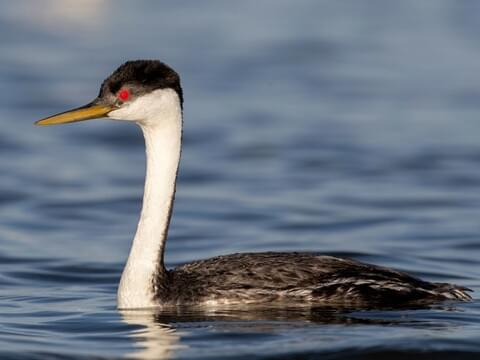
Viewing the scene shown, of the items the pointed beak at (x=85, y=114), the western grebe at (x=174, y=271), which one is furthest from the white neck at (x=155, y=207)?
the pointed beak at (x=85, y=114)

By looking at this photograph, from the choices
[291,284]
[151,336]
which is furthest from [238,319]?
[151,336]

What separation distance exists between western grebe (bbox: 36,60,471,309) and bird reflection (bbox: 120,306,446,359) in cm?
9

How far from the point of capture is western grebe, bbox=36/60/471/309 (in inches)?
498

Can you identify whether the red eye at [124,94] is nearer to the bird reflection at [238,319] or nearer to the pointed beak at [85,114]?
the pointed beak at [85,114]

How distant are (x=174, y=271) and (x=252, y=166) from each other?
9906mm

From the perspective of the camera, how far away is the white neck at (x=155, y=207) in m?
12.7

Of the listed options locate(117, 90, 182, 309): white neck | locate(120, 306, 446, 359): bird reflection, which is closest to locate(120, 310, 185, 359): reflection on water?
locate(120, 306, 446, 359): bird reflection

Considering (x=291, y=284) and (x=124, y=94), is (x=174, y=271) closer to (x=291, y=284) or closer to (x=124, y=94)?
(x=291, y=284)

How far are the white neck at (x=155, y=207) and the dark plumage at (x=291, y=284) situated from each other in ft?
0.50

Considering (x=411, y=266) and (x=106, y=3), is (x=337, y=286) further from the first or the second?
(x=106, y=3)

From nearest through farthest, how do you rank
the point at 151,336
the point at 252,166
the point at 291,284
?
the point at 151,336 → the point at 291,284 → the point at 252,166

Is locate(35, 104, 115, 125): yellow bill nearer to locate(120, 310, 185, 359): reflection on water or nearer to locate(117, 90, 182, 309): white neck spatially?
locate(117, 90, 182, 309): white neck

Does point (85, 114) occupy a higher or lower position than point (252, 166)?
lower

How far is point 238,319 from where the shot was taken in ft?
40.4
